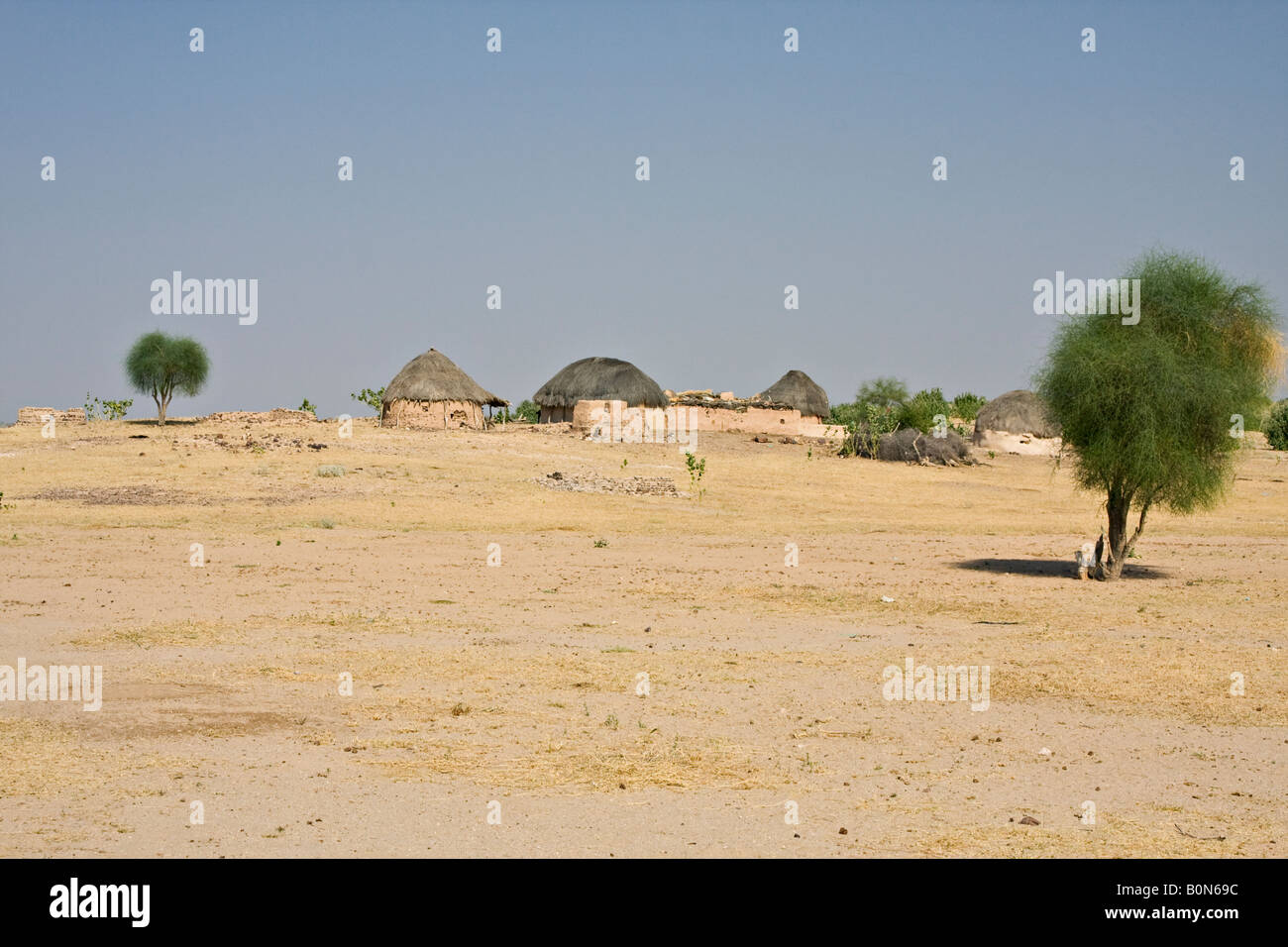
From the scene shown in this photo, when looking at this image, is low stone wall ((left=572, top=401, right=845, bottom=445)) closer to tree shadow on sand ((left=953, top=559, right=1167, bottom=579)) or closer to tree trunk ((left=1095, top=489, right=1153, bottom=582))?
tree shadow on sand ((left=953, top=559, right=1167, bottom=579))

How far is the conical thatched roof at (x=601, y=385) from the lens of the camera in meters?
59.3

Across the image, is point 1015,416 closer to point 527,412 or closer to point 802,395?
point 802,395

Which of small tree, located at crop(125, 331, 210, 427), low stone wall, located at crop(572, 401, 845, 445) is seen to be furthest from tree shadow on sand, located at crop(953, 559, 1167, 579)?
small tree, located at crop(125, 331, 210, 427)

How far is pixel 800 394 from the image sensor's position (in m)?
68.7

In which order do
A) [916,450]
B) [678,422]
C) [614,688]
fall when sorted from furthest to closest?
[678,422]
[916,450]
[614,688]

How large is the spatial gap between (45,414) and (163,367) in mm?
10350

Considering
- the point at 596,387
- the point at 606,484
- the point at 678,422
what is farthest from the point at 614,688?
the point at 596,387

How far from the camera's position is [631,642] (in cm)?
1487

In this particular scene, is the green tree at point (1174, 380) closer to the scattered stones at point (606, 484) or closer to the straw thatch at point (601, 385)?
the scattered stones at point (606, 484)

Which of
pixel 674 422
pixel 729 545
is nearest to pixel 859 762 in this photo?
pixel 729 545

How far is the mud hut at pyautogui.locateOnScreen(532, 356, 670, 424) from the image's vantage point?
5934cm

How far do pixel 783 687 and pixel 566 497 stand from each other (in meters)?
21.7

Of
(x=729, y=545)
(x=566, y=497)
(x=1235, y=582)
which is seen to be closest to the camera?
(x=1235, y=582)

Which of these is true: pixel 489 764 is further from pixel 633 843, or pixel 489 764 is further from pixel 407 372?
pixel 407 372
